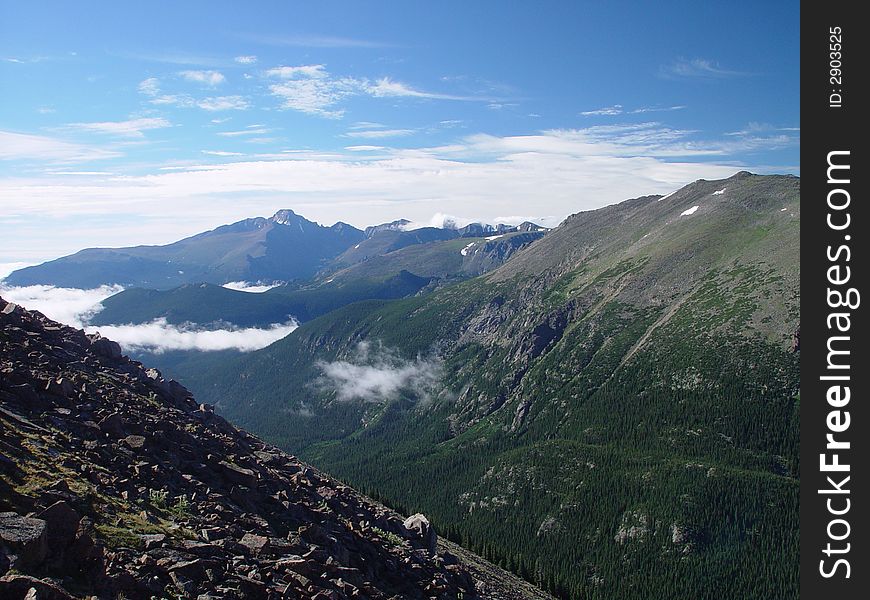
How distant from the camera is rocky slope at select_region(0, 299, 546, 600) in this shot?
25484mm

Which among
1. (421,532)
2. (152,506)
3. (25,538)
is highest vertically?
(25,538)

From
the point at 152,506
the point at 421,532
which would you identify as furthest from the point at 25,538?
the point at 421,532

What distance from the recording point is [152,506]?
116 feet

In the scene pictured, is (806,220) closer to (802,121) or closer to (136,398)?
(802,121)

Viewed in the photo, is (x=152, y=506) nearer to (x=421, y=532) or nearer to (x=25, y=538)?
(x=25, y=538)

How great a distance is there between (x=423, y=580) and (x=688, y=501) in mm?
177382

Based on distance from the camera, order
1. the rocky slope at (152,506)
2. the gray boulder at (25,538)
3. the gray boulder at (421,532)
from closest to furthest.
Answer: the gray boulder at (25,538) < the rocky slope at (152,506) < the gray boulder at (421,532)

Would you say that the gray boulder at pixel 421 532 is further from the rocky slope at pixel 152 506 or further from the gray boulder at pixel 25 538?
the gray boulder at pixel 25 538

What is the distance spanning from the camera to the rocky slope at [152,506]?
25484mm

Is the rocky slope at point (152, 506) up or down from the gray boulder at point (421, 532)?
up

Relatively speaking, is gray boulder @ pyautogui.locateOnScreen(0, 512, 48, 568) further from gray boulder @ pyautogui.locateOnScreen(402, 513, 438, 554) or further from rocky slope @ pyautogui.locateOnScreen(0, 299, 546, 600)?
gray boulder @ pyautogui.locateOnScreen(402, 513, 438, 554)

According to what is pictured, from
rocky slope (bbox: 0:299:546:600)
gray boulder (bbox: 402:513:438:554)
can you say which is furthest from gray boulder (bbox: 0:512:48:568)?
gray boulder (bbox: 402:513:438:554)

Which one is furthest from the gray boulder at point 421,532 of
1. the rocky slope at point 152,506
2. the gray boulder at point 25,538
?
the gray boulder at point 25,538

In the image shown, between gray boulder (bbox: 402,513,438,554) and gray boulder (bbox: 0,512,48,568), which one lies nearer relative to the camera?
gray boulder (bbox: 0,512,48,568)
